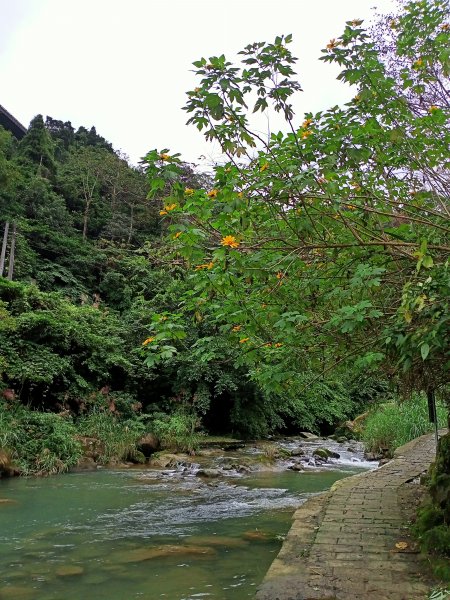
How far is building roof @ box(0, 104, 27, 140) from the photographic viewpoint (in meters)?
39.0

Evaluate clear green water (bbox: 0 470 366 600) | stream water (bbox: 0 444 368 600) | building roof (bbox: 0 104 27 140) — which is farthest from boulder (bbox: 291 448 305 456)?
building roof (bbox: 0 104 27 140)

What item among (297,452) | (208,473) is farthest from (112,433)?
(297,452)

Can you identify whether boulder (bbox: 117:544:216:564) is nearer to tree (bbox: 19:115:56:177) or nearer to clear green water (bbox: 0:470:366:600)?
clear green water (bbox: 0:470:366:600)

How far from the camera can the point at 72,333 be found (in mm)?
16219

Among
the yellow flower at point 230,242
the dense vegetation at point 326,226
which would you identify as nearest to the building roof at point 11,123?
the dense vegetation at point 326,226

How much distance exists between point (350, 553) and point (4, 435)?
9297 mm

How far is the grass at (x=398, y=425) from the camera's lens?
13.4 meters

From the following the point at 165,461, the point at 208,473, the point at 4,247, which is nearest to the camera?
the point at 208,473

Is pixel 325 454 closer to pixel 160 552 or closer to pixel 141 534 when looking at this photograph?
pixel 141 534

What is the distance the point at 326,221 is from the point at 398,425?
1118cm

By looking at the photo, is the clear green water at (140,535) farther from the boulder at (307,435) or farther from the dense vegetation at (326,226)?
the boulder at (307,435)

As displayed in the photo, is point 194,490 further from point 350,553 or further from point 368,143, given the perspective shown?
point 368,143

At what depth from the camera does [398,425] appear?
1389 centimetres

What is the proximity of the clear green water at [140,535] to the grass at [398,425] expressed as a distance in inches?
132
